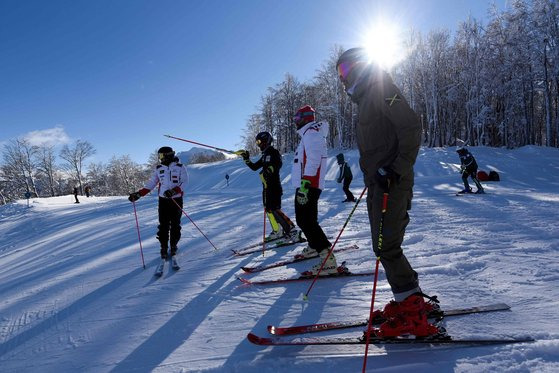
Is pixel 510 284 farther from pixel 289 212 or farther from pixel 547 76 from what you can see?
pixel 547 76

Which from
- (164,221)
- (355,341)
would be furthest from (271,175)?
(355,341)

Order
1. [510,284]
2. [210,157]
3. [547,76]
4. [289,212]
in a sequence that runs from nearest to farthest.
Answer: [510,284], [289,212], [547,76], [210,157]

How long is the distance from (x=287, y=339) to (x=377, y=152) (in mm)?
1638

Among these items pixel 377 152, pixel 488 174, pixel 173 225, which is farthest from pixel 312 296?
pixel 488 174

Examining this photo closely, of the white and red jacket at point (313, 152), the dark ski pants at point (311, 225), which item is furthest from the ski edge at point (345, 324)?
the white and red jacket at point (313, 152)

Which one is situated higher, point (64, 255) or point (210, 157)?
point (210, 157)

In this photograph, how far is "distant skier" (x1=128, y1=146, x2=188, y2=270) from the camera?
540 cm

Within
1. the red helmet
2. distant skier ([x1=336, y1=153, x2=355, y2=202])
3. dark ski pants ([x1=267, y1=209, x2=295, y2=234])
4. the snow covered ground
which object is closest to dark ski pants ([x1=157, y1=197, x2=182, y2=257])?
the snow covered ground

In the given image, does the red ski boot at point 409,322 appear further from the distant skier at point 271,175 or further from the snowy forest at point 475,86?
the snowy forest at point 475,86

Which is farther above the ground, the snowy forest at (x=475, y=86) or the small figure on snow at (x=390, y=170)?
the snowy forest at (x=475, y=86)

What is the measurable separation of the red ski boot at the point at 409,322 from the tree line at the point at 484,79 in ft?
106

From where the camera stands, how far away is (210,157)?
192 ft

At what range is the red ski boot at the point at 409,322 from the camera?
2.34 m

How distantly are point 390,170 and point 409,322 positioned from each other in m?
1.13
